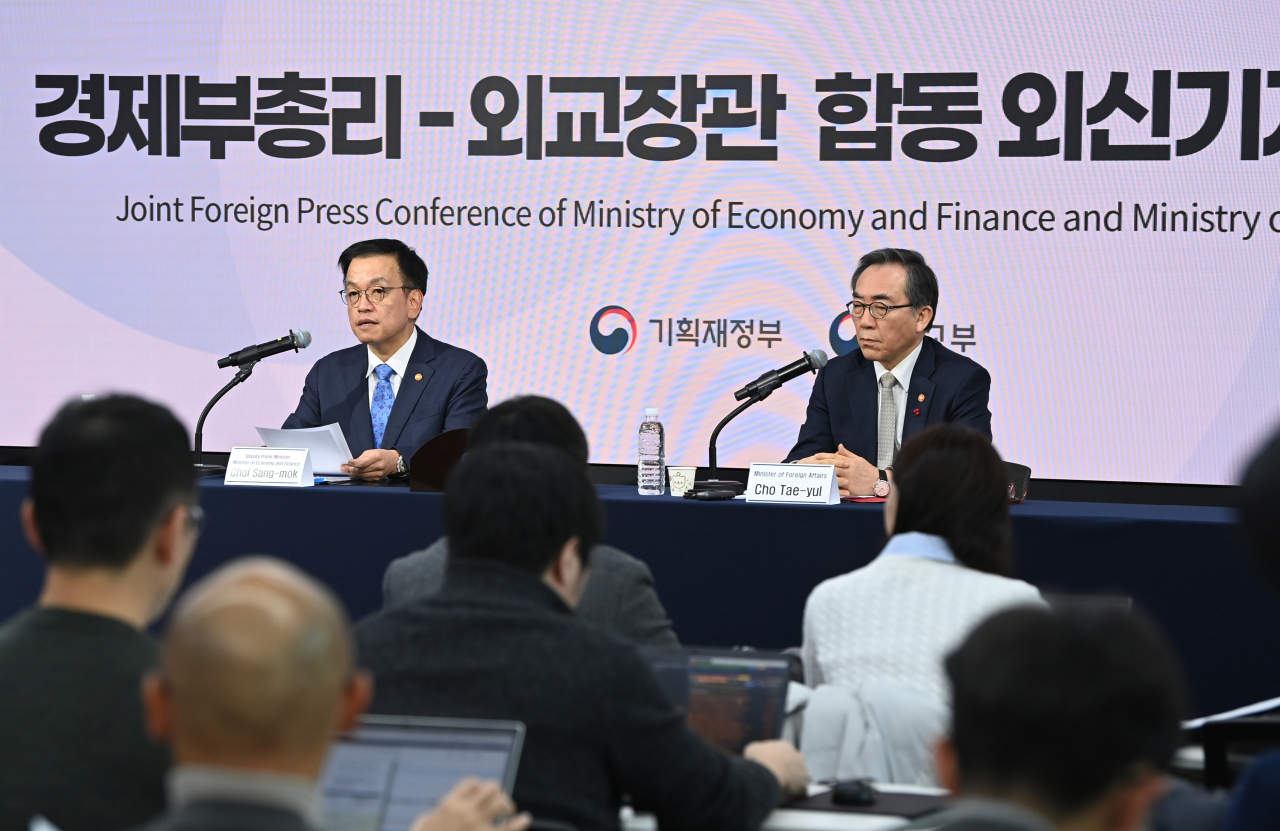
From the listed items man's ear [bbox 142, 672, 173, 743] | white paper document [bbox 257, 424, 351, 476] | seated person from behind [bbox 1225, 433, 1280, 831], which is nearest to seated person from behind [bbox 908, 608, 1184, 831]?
seated person from behind [bbox 1225, 433, 1280, 831]

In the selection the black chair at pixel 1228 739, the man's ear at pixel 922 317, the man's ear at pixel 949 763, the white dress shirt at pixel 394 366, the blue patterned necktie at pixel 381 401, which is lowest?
the black chair at pixel 1228 739

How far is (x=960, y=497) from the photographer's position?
7.65ft

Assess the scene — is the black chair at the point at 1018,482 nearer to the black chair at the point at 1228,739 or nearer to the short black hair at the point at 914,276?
the short black hair at the point at 914,276

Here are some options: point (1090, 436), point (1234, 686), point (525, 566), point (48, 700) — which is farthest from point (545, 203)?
point (48, 700)

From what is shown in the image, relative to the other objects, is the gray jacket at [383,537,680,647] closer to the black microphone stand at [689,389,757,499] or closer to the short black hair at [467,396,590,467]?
the short black hair at [467,396,590,467]

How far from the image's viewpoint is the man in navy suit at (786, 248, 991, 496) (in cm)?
402

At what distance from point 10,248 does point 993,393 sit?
3.72 meters

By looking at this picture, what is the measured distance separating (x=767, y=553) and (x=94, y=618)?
2.22 metres

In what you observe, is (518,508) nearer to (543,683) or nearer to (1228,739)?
(543,683)

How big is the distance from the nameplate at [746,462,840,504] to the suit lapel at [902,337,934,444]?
1.43ft

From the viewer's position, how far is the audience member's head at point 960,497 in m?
2.34

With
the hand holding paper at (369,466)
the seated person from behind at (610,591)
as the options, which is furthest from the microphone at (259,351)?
the seated person from behind at (610,591)

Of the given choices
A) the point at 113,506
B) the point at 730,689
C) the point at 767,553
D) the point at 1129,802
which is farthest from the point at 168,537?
the point at 767,553

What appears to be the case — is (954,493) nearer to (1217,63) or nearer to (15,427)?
(1217,63)
